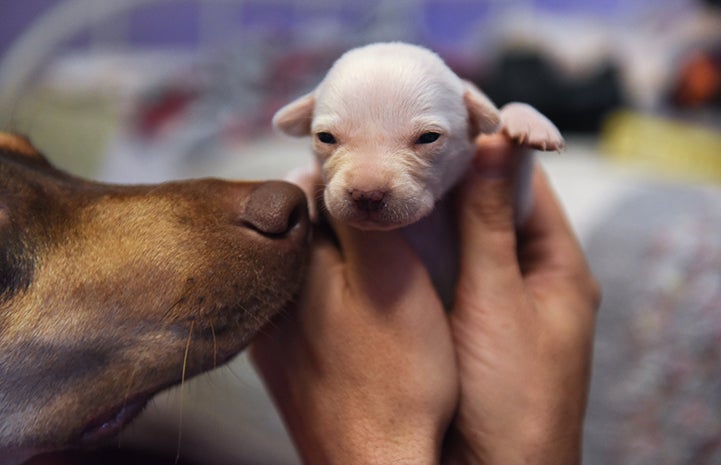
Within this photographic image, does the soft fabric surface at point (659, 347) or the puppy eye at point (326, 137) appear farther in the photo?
the soft fabric surface at point (659, 347)

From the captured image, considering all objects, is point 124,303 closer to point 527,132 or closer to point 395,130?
point 395,130

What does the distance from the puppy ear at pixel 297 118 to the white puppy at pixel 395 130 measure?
2 cm

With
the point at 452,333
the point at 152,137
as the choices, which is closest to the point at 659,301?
the point at 452,333

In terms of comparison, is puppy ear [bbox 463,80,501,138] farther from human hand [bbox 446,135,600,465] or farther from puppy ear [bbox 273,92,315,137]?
puppy ear [bbox 273,92,315,137]

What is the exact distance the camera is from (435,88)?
2.62 ft

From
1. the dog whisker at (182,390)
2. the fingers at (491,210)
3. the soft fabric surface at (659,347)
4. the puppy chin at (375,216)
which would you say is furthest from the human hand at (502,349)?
the soft fabric surface at (659,347)

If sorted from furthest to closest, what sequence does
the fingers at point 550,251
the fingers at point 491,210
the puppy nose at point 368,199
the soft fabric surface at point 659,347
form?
the soft fabric surface at point 659,347
the fingers at point 550,251
the fingers at point 491,210
the puppy nose at point 368,199

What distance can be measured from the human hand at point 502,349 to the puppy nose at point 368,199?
0.17m

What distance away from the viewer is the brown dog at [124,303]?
2.90ft

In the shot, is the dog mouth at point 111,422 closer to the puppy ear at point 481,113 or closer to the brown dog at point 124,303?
the brown dog at point 124,303

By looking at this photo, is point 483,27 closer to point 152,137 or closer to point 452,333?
point 152,137

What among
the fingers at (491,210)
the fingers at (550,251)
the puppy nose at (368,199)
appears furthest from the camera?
the fingers at (550,251)

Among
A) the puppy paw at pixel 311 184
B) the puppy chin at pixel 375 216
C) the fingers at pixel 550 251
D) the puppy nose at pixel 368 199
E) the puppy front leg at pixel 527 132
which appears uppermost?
the puppy front leg at pixel 527 132

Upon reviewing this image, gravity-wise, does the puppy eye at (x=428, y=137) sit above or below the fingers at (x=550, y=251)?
above
